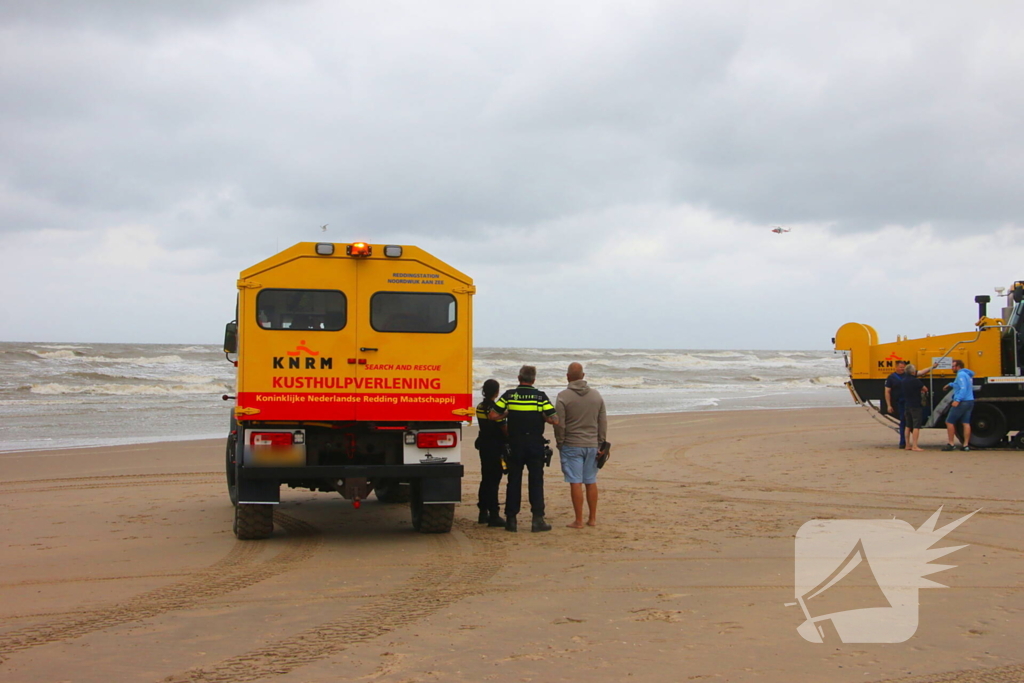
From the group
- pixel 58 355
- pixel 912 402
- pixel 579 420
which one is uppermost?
pixel 58 355

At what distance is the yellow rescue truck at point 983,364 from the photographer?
16469 mm

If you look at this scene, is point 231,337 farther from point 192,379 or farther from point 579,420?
point 192,379

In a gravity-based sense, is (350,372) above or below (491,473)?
above

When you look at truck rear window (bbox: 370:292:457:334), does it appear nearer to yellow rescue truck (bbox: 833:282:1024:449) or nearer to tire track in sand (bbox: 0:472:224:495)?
tire track in sand (bbox: 0:472:224:495)

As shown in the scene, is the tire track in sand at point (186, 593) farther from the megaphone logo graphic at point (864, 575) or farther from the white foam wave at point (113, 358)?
the white foam wave at point (113, 358)

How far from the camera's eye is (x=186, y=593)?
6664 mm

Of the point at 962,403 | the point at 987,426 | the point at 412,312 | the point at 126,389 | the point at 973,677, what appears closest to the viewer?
the point at 973,677

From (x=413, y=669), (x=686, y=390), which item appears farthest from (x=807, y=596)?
(x=686, y=390)

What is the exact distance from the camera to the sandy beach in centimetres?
497

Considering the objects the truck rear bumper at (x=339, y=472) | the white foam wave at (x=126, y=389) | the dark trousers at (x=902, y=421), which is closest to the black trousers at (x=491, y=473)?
the truck rear bumper at (x=339, y=472)

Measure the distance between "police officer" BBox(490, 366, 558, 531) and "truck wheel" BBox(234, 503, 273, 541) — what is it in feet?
7.75

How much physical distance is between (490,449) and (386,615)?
136 inches

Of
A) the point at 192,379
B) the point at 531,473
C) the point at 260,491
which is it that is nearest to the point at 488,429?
the point at 531,473

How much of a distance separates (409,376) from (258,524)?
2094mm
